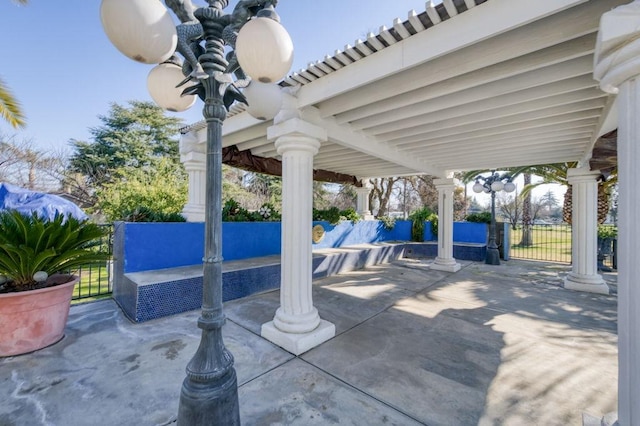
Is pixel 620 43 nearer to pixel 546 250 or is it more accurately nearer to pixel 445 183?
pixel 445 183

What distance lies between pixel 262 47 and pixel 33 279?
3695mm

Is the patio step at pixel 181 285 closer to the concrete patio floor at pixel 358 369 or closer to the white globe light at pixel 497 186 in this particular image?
the concrete patio floor at pixel 358 369

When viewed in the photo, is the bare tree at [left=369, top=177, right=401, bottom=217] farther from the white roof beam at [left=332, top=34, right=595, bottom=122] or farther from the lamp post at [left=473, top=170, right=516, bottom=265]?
the white roof beam at [left=332, top=34, right=595, bottom=122]

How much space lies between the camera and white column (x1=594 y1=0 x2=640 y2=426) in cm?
142

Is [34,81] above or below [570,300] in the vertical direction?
above

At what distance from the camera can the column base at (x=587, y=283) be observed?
5434mm

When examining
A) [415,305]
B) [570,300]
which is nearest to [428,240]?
[570,300]

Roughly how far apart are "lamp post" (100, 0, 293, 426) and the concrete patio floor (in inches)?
27.5

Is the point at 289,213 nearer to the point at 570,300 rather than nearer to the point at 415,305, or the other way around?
the point at 415,305

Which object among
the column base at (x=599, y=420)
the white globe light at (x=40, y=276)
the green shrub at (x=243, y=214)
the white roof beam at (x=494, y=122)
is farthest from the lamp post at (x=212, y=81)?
the green shrub at (x=243, y=214)

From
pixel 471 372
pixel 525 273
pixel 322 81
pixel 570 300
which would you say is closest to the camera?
pixel 471 372

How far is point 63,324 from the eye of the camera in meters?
3.11

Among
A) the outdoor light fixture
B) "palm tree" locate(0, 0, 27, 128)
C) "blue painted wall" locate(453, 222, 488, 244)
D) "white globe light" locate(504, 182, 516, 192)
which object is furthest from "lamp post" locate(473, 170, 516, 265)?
"palm tree" locate(0, 0, 27, 128)

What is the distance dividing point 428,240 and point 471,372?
29.6 feet
